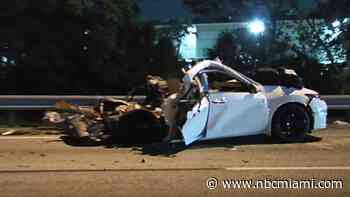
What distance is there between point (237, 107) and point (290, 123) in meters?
1.06

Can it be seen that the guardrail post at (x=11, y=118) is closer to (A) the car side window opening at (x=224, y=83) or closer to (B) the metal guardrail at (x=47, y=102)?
(B) the metal guardrail at (x=47, y=102)

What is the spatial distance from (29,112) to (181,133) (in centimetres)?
689

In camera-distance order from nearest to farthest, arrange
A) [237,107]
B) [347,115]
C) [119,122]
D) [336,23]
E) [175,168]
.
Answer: [175,168] < [237,107] < [119,122] < [347,115] < [336,23]

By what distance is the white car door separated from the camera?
11.2m

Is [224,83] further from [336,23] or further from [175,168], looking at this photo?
[336,23]

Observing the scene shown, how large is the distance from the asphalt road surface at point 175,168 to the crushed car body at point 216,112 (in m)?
0.30

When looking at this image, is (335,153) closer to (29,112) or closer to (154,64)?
(29,112)

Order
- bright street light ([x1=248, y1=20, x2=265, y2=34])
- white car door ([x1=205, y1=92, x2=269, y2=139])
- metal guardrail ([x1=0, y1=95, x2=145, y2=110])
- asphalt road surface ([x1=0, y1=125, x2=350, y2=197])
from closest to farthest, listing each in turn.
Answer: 1. asphalt road surface ([x1=0, y1=125, x2=350, y2=197])
2. white car door ([x1=205, y1=92, x2=269, y2=139])
3. metal guardrail ([x1=0, y1=95, x2=145, y2=110])
4. bright street light ([x1=248, y1=20, x2=265, y2=34])

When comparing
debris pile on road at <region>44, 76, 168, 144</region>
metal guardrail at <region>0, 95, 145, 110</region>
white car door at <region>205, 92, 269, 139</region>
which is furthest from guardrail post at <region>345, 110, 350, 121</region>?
debris pile on road at <region>44, 76, 168, 144</region>

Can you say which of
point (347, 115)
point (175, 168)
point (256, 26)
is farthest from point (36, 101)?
point (256, 26)

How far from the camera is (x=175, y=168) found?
9.23m

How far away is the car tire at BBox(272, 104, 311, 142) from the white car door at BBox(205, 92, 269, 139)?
8.9 inches

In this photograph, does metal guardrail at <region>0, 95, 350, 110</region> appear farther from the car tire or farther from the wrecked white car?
the car tire

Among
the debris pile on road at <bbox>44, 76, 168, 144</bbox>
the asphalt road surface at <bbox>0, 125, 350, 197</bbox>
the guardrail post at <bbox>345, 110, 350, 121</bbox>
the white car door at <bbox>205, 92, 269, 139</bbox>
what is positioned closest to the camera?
the asphalt road surface at <bbox>0, 125, 350, 197</bbox>
